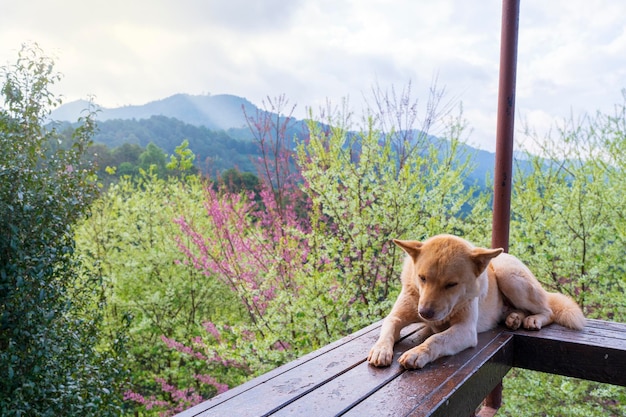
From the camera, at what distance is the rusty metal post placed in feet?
7.68

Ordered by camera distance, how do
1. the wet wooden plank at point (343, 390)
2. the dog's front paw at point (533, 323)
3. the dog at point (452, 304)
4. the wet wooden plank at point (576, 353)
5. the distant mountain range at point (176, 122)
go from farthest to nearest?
the distant mountain range at point (176, 122) → the dog's front paw at point (533, 323) → the wet wooden plank at point (576, 353) → the dog at point (452, 304) → the wet wooden plank at point (343, 390)

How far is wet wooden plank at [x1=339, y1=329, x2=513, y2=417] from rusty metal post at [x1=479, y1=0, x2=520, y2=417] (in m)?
0.95

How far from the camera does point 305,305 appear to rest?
13.6ft

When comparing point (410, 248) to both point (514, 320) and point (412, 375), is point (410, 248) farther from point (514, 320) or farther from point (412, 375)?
point (514, 320)

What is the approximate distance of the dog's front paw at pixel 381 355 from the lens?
1.37 m

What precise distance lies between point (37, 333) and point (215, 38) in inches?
290

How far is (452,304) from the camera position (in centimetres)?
155

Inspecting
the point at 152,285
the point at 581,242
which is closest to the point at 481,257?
the point at 581,242

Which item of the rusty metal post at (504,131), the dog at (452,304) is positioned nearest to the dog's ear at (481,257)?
the dog at (452,304)

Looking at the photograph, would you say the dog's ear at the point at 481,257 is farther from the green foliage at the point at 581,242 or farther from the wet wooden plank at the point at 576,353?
the green foliage at the point at 581,242

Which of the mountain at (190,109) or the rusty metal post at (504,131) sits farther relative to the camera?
the mountain at (190,109)

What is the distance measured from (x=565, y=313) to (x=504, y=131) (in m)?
1.00

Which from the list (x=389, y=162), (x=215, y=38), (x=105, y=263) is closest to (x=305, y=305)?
(x=389, y=162)

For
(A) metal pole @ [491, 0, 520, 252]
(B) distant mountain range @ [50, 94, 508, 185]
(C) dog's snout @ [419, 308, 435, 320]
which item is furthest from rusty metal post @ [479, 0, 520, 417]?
(B) distant mountain range @ [50, 94, 508, 185]
